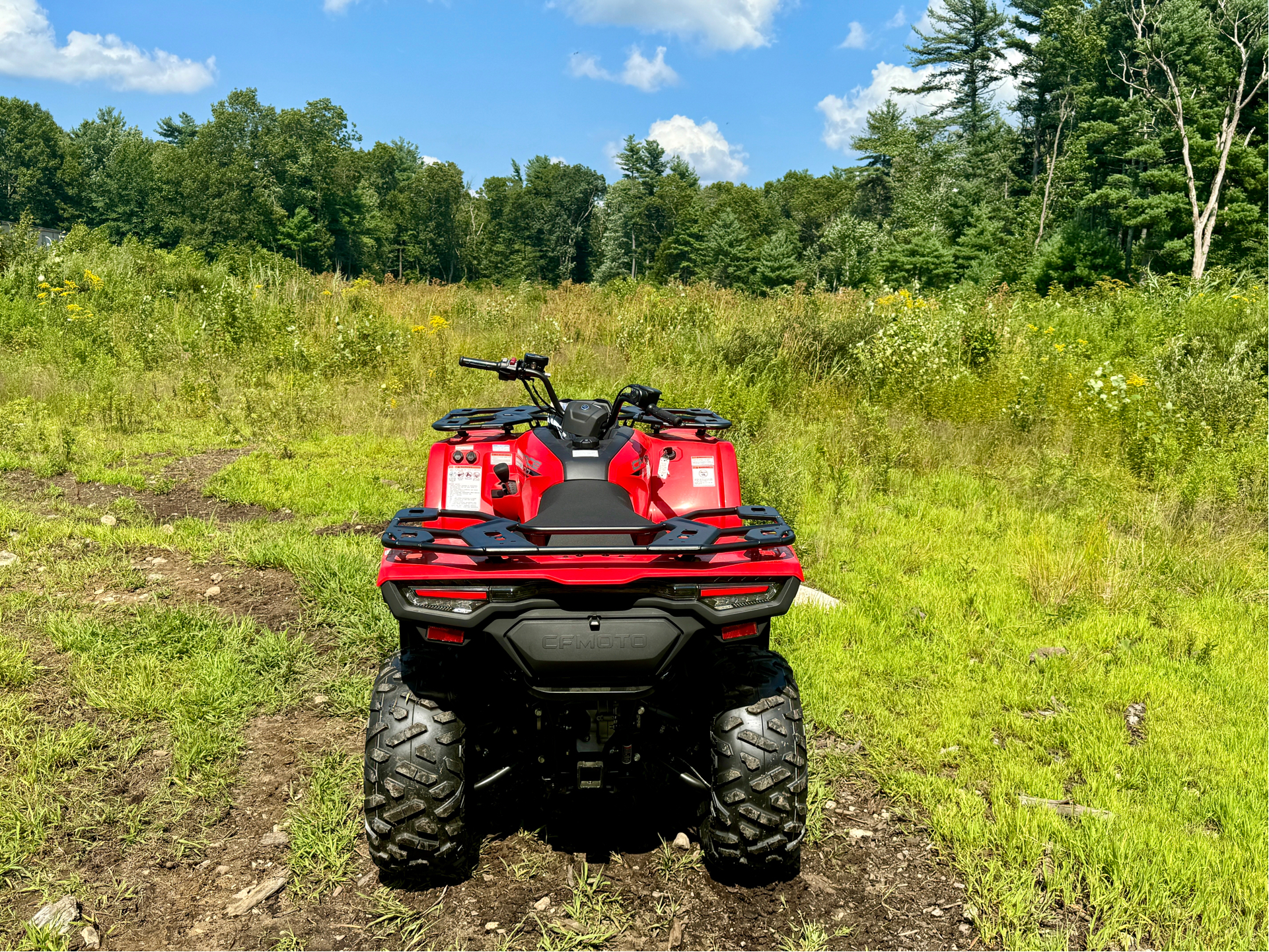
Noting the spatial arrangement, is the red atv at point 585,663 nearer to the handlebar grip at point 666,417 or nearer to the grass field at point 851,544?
the handlebar grip at point 666,417

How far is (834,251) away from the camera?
139 feet

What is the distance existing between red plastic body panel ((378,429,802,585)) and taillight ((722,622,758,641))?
0.17m

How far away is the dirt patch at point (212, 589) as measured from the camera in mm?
4227

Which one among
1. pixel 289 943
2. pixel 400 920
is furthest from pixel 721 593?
pixel 289 943

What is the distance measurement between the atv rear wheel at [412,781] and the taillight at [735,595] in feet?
2.59

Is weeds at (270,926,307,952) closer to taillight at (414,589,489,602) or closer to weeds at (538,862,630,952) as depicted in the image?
weeds at (538,862,630,952)

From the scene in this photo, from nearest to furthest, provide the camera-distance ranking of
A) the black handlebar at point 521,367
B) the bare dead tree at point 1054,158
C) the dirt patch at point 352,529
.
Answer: the black handlebar at point 521,367 < the dirt patch at point 352,529 < the bare dead tree at point 1054,158

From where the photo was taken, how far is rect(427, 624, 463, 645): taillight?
2129mm

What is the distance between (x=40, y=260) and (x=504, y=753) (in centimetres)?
1300

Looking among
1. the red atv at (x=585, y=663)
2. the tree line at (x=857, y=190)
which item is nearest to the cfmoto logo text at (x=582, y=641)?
the red atv at (x=585, y=663)

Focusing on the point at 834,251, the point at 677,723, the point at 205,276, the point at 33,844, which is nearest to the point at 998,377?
the point at 677,723

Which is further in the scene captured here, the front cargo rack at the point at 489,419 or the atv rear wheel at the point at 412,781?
the front cargo rack at the point at 489,419

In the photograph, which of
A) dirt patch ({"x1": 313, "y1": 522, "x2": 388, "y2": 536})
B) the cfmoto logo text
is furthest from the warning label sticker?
dirt patch ({"x1": 313, "y1": 522, "x2": 388, "y2": 536})

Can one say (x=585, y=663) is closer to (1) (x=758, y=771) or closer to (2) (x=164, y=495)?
(1) (x=758, y=771)
